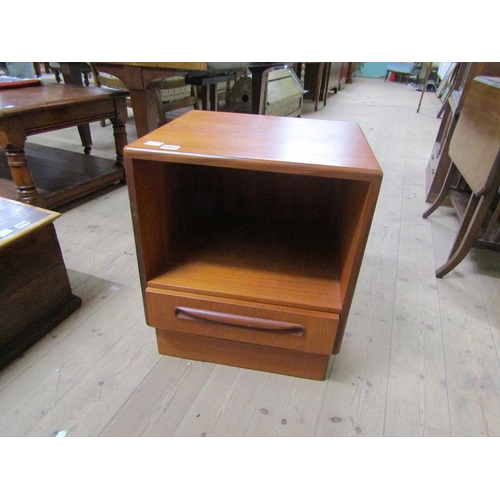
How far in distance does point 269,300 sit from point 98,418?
445 millimetres

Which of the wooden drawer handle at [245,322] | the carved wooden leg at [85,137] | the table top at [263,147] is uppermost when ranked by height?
the table top at [263,147]

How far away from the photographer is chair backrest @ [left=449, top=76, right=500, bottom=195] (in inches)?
40.4

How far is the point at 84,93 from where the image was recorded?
1.50m

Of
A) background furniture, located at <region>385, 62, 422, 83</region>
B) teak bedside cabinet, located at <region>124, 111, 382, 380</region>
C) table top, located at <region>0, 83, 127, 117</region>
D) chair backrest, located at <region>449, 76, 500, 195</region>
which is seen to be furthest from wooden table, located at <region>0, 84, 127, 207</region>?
background furniture, located at <region>385, 62, 422, 83</region>

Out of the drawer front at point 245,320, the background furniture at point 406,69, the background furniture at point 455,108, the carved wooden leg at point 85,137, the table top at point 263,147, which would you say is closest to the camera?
the table top at point 263,147

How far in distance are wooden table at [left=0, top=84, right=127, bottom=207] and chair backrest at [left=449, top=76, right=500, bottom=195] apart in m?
1.47

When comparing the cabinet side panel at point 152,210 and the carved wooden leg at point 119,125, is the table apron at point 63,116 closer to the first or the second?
the carved wooden leg at point 119,125

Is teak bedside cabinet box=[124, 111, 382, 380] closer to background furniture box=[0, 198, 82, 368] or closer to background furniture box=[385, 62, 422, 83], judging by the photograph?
background furniture box=[0, 198, 82, 368]

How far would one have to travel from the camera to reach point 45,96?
4.60 ft

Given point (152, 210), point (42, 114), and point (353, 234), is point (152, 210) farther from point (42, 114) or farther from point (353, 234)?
point (42, 114)

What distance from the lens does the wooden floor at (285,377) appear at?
74cm

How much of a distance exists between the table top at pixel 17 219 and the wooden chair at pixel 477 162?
4.03 ft

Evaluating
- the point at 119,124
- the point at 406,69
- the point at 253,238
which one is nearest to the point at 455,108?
the point at 253,238

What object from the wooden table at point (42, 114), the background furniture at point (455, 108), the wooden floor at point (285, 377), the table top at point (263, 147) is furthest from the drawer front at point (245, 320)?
the background furniture at point (455, 108)
